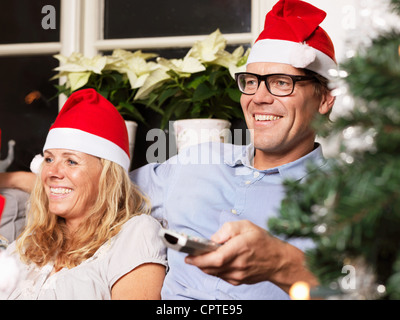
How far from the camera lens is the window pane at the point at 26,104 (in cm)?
222

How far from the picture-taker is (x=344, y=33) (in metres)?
1.71

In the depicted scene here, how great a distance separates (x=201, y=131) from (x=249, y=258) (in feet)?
3.08

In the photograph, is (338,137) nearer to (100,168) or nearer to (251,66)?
(251,66)

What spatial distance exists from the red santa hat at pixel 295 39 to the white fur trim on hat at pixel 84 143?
47 centimetres

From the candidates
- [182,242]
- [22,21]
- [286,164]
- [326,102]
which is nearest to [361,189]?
[182,242]

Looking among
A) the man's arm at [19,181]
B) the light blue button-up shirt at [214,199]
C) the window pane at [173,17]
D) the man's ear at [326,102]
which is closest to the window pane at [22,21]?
the window pane at [173,17]

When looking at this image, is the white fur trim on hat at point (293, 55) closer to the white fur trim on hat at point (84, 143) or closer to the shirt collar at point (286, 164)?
the shirt collar at point (286, 164)

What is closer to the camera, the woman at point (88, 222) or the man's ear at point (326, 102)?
the woman at point (88, 222)

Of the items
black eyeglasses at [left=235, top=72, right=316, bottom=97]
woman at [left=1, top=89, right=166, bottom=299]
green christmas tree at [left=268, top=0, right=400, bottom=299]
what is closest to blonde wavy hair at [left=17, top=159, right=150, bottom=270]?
woman at [left=1, top=89, right=166, bottom=299]

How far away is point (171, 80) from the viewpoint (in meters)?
1.88

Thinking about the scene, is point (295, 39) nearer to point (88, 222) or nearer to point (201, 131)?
point (201, 131)
